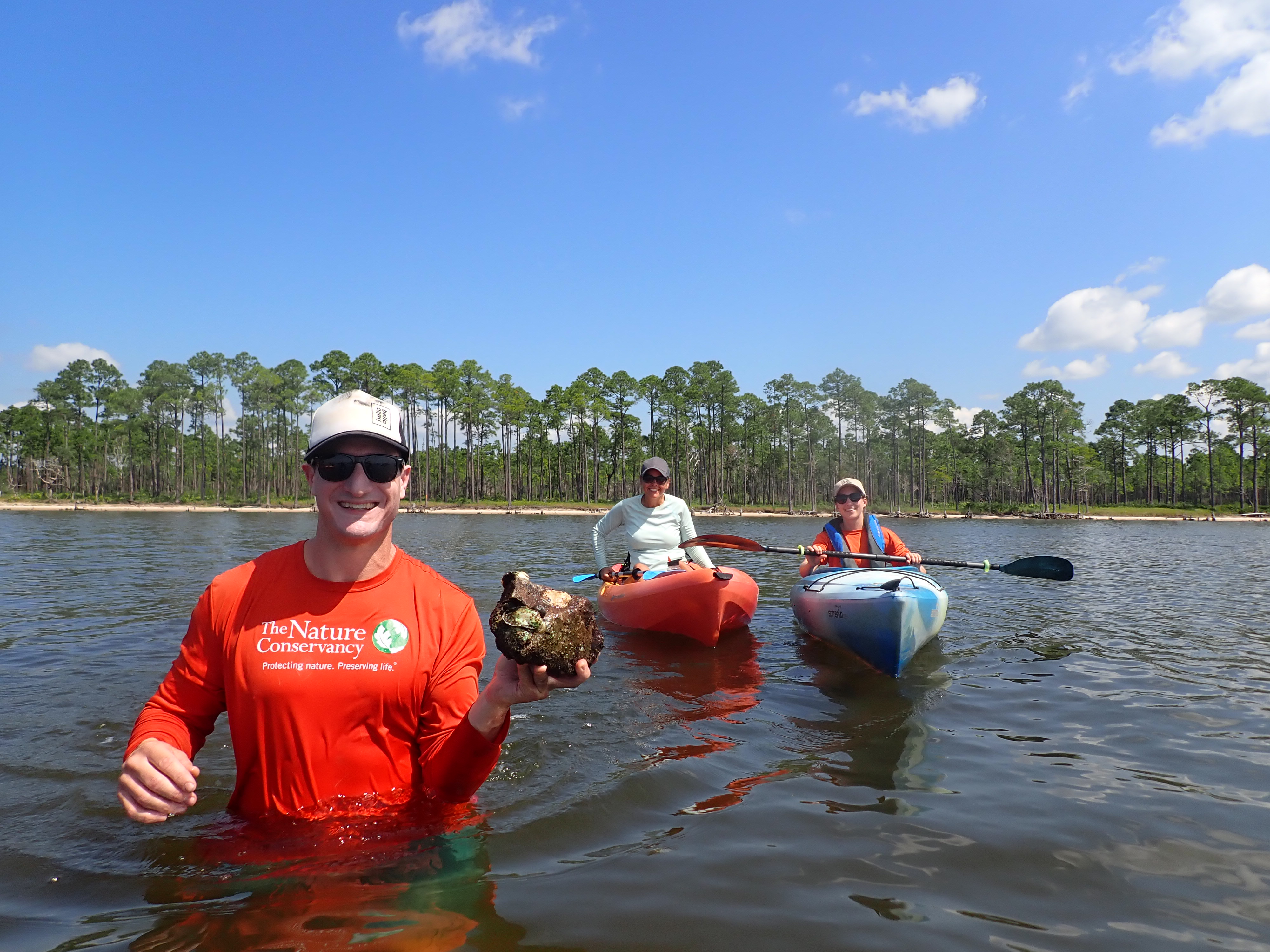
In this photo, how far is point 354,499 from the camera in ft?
8.84

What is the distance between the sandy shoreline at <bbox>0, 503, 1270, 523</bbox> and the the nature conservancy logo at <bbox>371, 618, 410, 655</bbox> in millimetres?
55957

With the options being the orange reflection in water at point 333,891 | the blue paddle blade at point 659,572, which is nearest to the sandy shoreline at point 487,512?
the blue paddle blade at point 659,572

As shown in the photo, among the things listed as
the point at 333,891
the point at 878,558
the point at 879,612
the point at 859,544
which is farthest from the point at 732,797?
the point at 859,544


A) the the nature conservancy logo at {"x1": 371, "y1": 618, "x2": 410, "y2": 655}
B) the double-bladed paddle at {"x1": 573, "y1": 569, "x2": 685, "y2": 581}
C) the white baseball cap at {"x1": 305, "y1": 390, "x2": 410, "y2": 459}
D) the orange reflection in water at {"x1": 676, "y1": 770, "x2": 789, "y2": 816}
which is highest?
the white baseball cap at {"x1": 305, "y1": 390, "x2": 410, "y2": 459}

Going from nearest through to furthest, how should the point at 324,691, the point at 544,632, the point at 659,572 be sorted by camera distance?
the point at 544,632
the point at 324,691
the point at 659,572

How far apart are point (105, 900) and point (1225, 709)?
8866mm

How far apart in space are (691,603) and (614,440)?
Result: 69775 mm

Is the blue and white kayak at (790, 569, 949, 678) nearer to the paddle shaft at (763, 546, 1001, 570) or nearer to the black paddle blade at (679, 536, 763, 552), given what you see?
the paddle shaft at (763, 546, 1001, 570)

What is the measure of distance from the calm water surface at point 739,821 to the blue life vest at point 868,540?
141 centimetres

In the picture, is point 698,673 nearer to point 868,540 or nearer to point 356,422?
point 868,540

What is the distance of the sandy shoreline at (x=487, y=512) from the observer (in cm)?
6184

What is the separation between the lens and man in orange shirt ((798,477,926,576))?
975 cm

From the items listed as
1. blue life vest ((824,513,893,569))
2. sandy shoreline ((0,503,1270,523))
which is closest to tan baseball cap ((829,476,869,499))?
blue life vest ((824,513,893,569))

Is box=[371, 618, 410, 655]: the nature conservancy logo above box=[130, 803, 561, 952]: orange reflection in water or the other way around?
above
